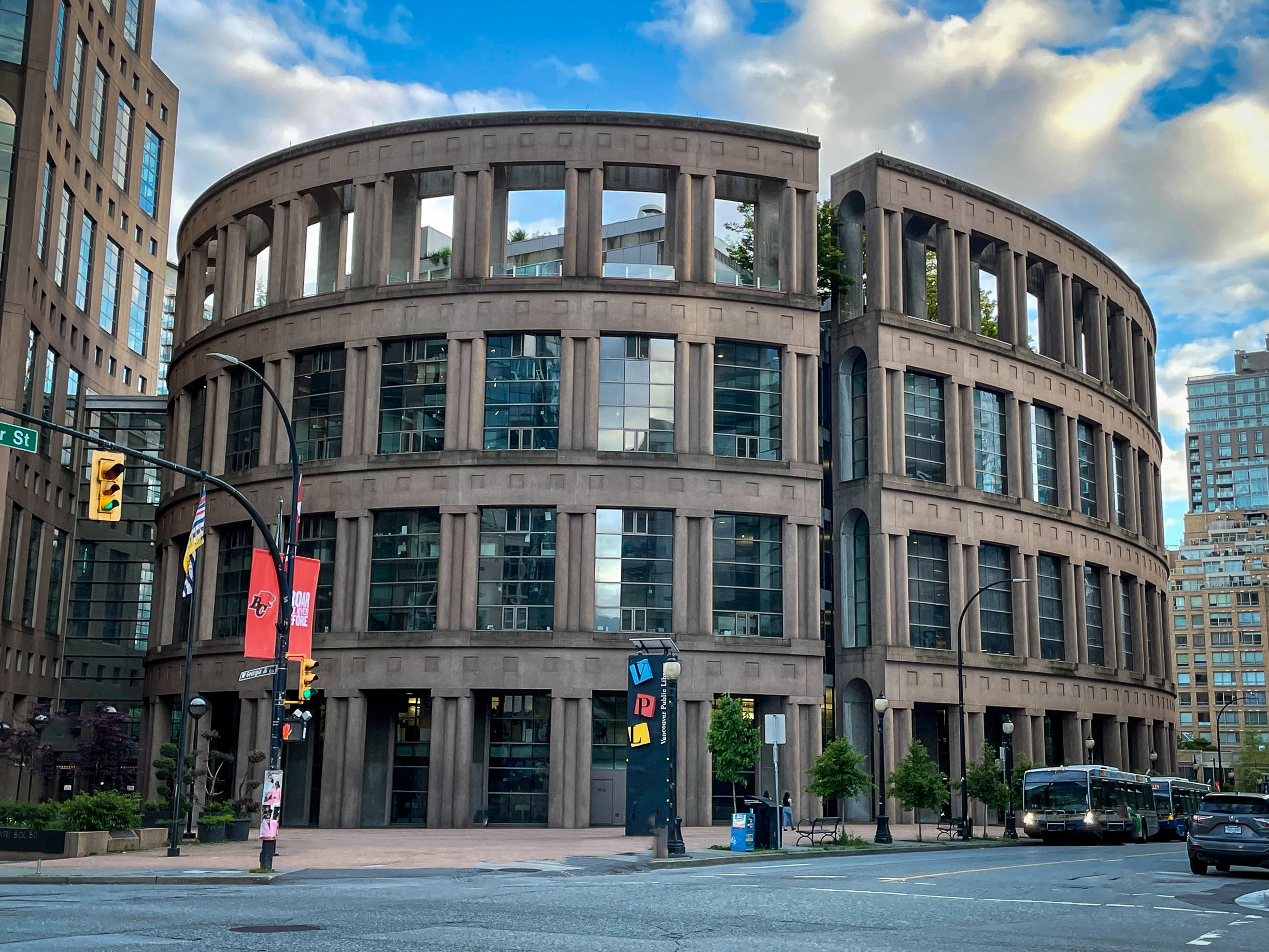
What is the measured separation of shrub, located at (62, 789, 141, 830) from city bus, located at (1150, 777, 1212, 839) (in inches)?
1463

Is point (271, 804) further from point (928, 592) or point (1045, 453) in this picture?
point (1045, 453)

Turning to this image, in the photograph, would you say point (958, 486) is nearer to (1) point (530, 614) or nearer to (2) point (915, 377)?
(2) point (915, 377)

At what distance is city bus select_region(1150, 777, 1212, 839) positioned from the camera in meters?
50.6

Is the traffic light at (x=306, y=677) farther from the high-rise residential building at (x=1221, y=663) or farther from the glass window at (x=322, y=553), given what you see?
the high-rise residential building at (x=1221, y=663)

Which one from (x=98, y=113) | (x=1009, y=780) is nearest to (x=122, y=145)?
(x=98, y=113)

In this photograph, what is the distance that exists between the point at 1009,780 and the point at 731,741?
23506 millimetres

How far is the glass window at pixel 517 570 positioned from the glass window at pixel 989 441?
72.2 ft

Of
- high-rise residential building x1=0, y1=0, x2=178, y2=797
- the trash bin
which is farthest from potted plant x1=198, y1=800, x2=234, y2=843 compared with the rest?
high-rise residential building x1=0, y1=0, x2=178, y2=797

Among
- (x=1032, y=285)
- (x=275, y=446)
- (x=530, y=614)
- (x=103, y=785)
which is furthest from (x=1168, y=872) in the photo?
(x=103, y=785)

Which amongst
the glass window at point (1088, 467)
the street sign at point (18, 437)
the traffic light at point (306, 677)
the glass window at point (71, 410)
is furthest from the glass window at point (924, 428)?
the glass window at point (71, 410)

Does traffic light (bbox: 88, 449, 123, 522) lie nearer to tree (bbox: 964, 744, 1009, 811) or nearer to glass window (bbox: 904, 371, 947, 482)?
tree (bbox: 964, 744, 1009, 811)

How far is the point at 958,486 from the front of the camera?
5797 centimetres

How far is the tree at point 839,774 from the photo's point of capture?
38.4 m

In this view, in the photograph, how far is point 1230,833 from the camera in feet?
89.0
